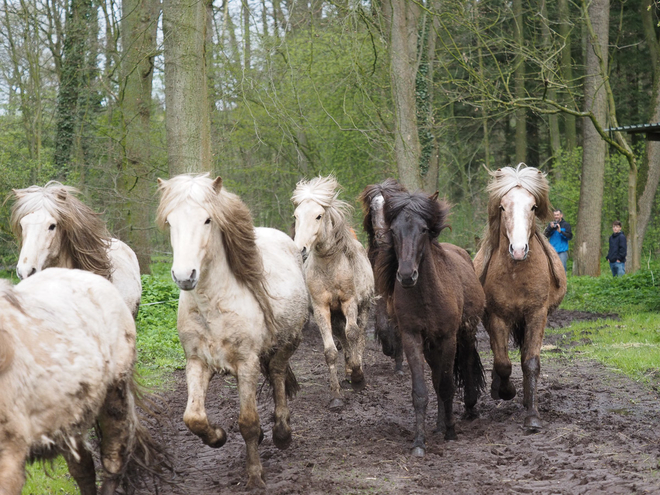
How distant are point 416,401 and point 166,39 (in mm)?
5563

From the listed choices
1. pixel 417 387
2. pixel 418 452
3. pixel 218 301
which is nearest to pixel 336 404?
pixel 417 387

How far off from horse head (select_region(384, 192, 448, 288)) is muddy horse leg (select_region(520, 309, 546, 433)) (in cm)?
130

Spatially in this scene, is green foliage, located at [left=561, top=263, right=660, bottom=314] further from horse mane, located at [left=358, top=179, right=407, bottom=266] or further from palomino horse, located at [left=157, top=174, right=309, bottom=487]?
palomino horse, located at [left=157, top=174, right=309, bottom=487]

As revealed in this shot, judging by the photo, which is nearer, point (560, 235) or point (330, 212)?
point (330, 212)

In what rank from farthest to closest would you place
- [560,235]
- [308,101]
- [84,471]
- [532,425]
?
[308,101]
[560,235]
[532,425]
[84,471]

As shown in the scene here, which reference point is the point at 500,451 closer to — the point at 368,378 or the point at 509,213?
the point at 509,213

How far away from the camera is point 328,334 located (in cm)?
802

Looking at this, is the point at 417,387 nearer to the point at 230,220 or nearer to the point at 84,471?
the point at 230,220

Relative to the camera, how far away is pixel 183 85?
8695mm

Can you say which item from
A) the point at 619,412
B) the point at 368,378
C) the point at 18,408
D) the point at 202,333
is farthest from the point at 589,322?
the point at 18,408

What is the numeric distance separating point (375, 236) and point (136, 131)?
855 cm

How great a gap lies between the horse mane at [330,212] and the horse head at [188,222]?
10.2 feet

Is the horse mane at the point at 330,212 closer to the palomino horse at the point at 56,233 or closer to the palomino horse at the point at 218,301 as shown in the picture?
the palomino horse at the point at 56,233

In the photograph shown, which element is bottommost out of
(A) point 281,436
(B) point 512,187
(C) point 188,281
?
(A) point 281,436
